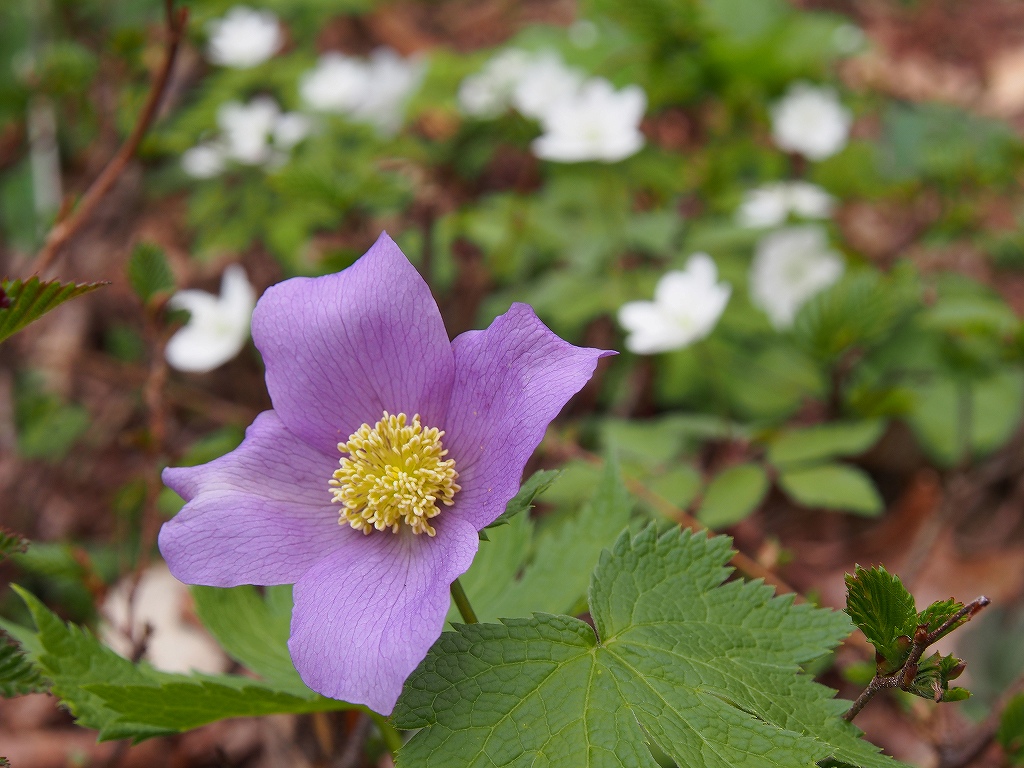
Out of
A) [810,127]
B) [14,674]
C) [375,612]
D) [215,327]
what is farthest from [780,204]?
[14,674]

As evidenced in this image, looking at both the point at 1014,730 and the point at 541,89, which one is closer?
the point at 1014,730

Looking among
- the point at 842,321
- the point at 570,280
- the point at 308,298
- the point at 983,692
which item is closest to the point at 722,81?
the point at 570,280

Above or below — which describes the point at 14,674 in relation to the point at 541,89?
above

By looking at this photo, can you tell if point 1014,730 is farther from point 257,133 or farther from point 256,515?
point 257,133

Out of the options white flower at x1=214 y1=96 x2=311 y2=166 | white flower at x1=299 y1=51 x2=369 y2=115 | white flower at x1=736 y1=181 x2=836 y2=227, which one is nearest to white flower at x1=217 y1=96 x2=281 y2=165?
white flower at x1=214 y1=96 x2=311 y2=166

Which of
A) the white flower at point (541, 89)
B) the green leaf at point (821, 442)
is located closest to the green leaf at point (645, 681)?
the green leaf at point (821, 442)

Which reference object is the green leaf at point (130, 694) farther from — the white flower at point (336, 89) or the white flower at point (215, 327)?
the white flower at point (336, 89)

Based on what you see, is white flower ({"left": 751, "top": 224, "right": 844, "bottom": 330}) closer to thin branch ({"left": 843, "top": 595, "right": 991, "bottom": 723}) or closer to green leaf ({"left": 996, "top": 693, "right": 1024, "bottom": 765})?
green leaf ({"left": 996, "top": 693, "right": 1024, "bottom": 765})
